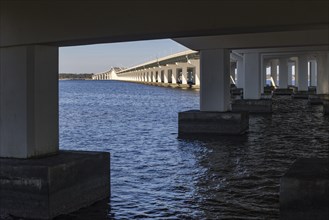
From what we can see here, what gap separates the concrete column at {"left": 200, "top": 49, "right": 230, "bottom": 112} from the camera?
86.7ft

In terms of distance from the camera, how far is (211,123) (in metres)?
27.0

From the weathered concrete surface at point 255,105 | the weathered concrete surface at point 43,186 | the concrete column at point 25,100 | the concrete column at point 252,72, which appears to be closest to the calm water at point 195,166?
the weathered concrete surface at point 43,186

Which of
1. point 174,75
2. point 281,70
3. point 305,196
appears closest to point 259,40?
point 305,196

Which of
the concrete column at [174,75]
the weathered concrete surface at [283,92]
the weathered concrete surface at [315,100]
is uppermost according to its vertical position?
the concrete column at [174,75]

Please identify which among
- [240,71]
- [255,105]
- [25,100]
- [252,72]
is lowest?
[255,105]

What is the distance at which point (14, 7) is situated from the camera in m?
11.9

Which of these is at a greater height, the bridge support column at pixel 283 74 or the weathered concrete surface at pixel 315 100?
the bridge support column at pixel 283 74

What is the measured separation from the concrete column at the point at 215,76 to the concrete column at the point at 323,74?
98.9ft

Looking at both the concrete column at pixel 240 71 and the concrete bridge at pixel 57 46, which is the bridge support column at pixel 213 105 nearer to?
the concrete bridge at pixel 57 46

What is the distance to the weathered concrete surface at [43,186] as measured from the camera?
10508mm

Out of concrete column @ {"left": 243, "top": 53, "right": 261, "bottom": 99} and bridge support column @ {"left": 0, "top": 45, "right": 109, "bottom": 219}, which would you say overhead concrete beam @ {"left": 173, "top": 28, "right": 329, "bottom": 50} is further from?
concrete column @ {"left": 243, "top": 53, "right": 261, "bottom": 99}

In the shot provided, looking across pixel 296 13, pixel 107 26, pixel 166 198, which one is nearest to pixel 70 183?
pixel 166 198

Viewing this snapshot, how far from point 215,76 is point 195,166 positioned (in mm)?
9974

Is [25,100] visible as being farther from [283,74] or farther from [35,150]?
[283,74]
